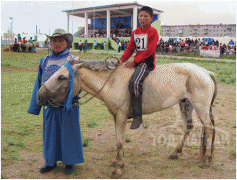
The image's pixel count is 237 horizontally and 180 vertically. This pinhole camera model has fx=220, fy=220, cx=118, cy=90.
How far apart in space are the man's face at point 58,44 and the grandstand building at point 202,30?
158 ft

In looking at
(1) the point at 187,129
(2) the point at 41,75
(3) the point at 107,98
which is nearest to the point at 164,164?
(1) the point at 187,129

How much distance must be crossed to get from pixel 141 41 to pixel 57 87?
1.42 metres

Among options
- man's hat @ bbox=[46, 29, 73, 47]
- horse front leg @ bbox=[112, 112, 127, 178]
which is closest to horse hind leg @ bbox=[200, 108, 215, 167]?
horse front leg @ bbox=[112, 112, 127, 178]

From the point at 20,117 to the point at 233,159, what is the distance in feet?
16.8

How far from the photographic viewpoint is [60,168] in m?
3.51

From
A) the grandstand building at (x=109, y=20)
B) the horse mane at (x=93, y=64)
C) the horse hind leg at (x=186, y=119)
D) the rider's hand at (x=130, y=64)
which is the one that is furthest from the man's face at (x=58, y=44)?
the grandstand building at (x=109, y=20)

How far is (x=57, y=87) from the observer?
2908 millimetres

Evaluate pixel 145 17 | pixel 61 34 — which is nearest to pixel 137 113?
pixel 145 17

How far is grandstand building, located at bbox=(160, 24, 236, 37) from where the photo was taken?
48.6m

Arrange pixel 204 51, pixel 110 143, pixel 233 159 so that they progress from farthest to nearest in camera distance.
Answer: pixel 204 51 < pixel 110 143 < pixel 233 159

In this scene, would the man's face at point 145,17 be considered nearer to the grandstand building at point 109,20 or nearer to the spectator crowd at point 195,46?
the spectator crowd at point 195,46

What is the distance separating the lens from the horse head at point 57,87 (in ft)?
9.43

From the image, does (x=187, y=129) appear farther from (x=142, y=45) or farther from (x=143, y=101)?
(x=142, y=45)

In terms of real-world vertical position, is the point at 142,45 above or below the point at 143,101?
above
